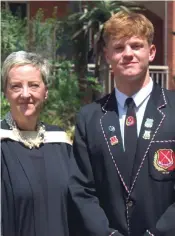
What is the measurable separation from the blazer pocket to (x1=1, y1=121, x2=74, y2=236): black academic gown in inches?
25.0

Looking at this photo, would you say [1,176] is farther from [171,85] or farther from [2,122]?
Result: [171,85]

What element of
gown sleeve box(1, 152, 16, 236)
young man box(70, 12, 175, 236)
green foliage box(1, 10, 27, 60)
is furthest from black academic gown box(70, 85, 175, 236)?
green foliage box(1, 10, 27, 60)

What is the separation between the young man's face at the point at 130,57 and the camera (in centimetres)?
296

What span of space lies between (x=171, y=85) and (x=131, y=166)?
11.1 metres

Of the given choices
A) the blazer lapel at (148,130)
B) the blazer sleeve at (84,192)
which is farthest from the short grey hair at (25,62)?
the blazer lapel at (148,130)

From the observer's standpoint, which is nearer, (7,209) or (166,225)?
(166,225)

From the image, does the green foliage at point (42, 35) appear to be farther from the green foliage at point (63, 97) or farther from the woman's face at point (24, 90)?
the woman's face at point (24, 90)

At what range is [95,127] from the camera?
10.1 ft

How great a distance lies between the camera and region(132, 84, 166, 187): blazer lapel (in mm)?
2936

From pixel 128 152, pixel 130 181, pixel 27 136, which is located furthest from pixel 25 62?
pixel 130 181

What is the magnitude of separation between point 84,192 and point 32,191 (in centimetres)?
34

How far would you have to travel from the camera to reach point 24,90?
3.27 meters

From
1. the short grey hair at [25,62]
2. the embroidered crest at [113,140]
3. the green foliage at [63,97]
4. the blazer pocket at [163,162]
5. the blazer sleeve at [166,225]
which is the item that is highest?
the short grey hair at [25,62]

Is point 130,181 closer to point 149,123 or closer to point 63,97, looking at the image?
point 149,123
